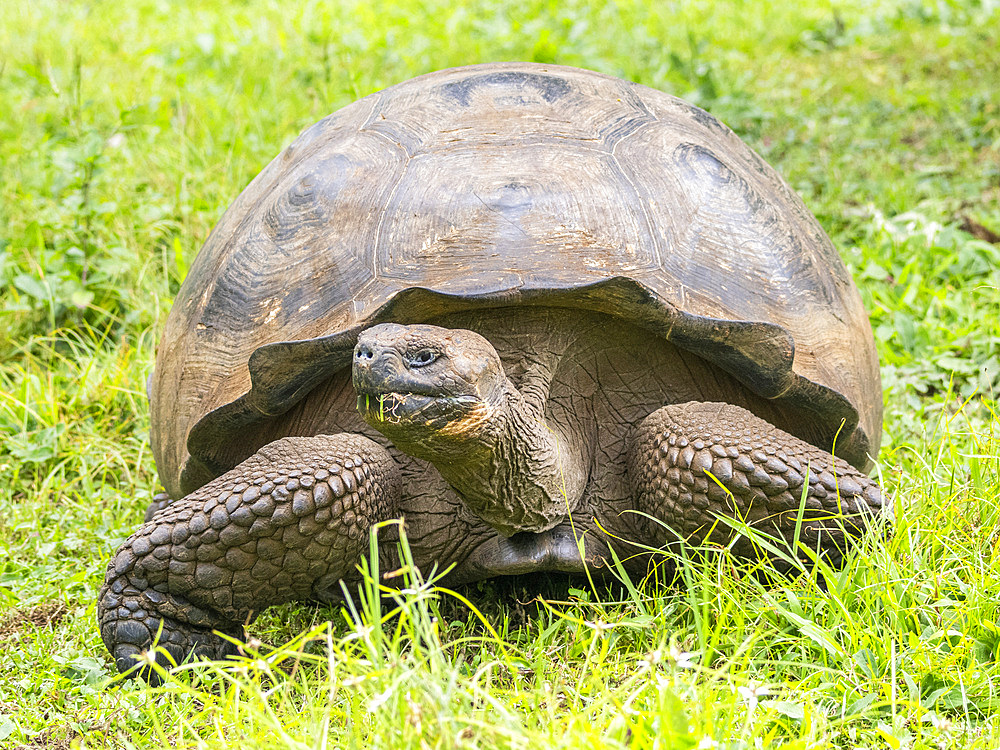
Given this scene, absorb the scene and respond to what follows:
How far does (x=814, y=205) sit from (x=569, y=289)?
11.0 ft

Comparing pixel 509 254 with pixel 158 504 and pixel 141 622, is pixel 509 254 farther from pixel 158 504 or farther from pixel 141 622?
pixel 158 504

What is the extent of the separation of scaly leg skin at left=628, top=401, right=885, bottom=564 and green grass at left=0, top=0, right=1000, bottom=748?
0.13 m

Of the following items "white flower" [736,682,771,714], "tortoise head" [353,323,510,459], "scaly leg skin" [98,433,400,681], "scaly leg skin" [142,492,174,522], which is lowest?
"scaly leg skin" [142,492,174,522]

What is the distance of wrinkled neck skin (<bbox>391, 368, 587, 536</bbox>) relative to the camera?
219 centimetres

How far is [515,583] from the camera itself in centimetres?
283

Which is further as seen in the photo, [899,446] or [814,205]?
[814,205]

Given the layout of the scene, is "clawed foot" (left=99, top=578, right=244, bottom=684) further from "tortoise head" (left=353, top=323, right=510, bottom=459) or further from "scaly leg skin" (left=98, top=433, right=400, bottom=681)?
"tortoise head" (left=353, top=323, right=510, bottom=459)

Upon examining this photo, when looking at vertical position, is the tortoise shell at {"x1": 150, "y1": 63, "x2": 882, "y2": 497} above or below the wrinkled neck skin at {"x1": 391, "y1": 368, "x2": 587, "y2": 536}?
above

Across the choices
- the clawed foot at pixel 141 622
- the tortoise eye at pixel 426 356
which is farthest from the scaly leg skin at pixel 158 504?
the tortoise eye at pixel 426 356

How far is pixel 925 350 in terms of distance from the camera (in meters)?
4.14

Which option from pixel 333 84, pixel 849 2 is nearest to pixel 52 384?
pixel 333 84

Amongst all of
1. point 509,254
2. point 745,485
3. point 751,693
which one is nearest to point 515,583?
point 745,485

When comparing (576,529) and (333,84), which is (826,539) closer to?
(576,529)

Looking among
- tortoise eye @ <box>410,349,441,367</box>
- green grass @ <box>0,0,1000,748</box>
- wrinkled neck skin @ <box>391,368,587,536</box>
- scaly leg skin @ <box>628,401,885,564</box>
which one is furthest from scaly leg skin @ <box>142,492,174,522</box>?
scaly leg skin @ <box>628,401,885,564</box>
